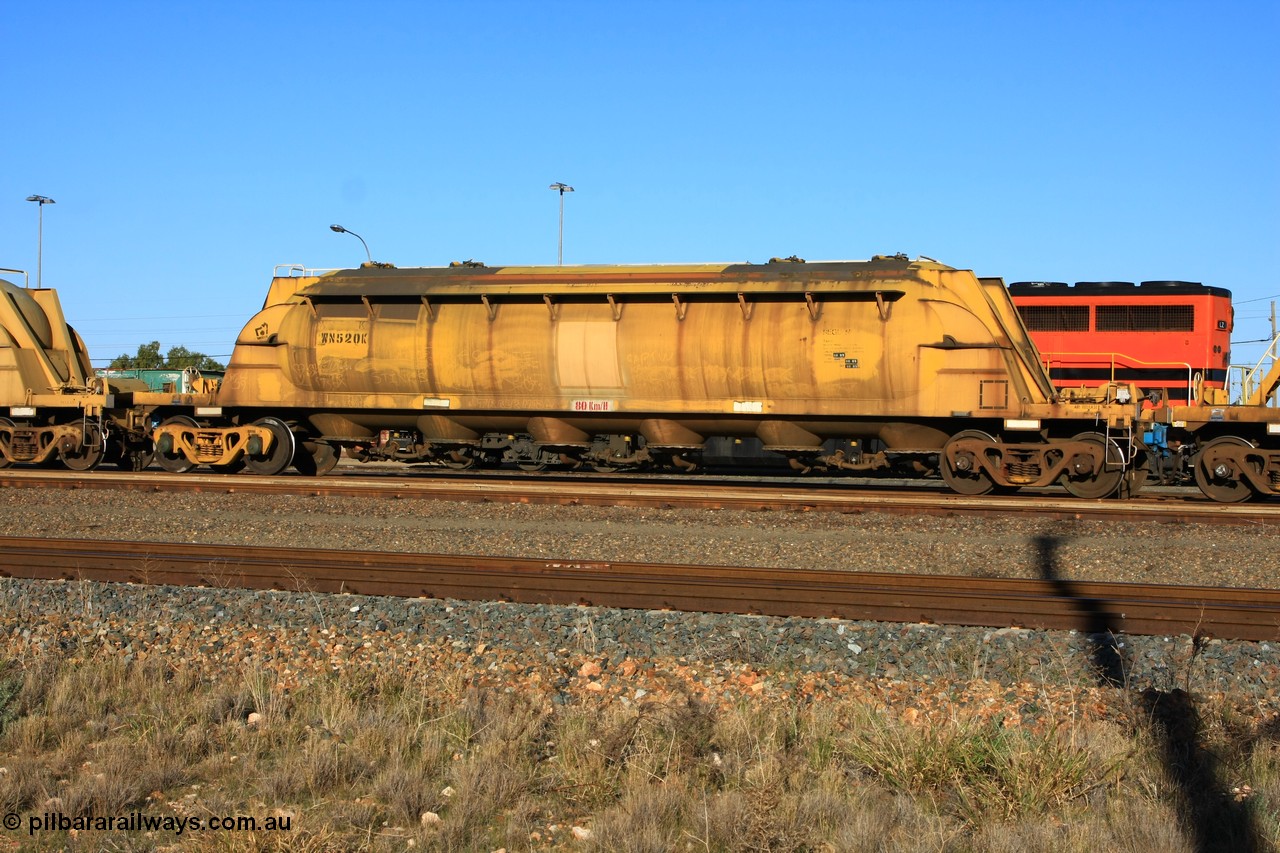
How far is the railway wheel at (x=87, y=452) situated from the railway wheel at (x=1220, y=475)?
18.4 metres

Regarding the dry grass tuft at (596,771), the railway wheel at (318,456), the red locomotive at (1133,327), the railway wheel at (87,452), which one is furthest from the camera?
the red locomotive at (1133,327)

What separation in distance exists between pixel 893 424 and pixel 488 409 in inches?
255

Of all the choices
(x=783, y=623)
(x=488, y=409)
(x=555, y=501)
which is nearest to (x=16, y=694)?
(x=783, y=623)

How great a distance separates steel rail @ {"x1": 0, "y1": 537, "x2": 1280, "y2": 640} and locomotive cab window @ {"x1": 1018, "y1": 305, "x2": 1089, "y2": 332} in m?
15.8

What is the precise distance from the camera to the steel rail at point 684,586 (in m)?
7.23

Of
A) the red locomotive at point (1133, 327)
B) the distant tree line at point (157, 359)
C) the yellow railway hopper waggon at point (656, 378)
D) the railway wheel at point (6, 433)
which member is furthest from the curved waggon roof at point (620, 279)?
the distant tree line at point (157, 359)

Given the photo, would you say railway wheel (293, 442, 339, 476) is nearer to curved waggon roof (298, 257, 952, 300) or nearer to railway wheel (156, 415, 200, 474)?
railway wheel (156, 415, 200, 474)

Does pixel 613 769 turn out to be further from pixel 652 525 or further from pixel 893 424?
pixel 893 424

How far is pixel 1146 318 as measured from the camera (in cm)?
2325

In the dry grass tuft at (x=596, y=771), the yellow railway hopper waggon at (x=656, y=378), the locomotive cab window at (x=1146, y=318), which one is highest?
the locomotive cab window at (x=1146, y=318)

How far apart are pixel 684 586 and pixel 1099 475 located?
10.0 metres

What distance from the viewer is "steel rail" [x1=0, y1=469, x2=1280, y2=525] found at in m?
12.8

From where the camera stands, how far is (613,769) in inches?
196

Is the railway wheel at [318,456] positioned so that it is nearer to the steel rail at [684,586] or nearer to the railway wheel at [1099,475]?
the steel rail at [684,586]
